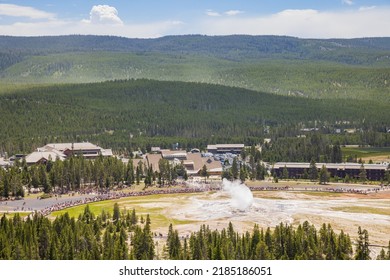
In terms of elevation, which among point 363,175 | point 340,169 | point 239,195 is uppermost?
point 239,195

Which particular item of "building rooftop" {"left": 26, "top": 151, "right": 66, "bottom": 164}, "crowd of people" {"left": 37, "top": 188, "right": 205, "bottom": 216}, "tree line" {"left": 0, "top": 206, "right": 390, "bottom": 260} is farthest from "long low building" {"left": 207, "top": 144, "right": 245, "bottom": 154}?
"tree line" {"left": 0, "top": 206, "right": 390, "bottom": 260}

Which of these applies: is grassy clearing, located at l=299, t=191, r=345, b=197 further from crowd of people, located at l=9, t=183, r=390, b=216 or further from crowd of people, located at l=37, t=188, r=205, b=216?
crowd of people, located at l=37, t=188, r=205, b=216

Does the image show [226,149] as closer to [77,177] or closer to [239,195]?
[77,177]

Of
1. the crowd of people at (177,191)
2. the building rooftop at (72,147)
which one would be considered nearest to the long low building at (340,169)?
the crowd of people at (177,191)

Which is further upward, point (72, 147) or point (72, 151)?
point (72, 147)

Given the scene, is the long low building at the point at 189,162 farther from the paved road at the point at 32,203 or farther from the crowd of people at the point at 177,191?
the paved road at the point at 32,203

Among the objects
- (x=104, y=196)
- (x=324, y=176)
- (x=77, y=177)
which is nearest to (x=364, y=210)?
(x=324, y=176)
